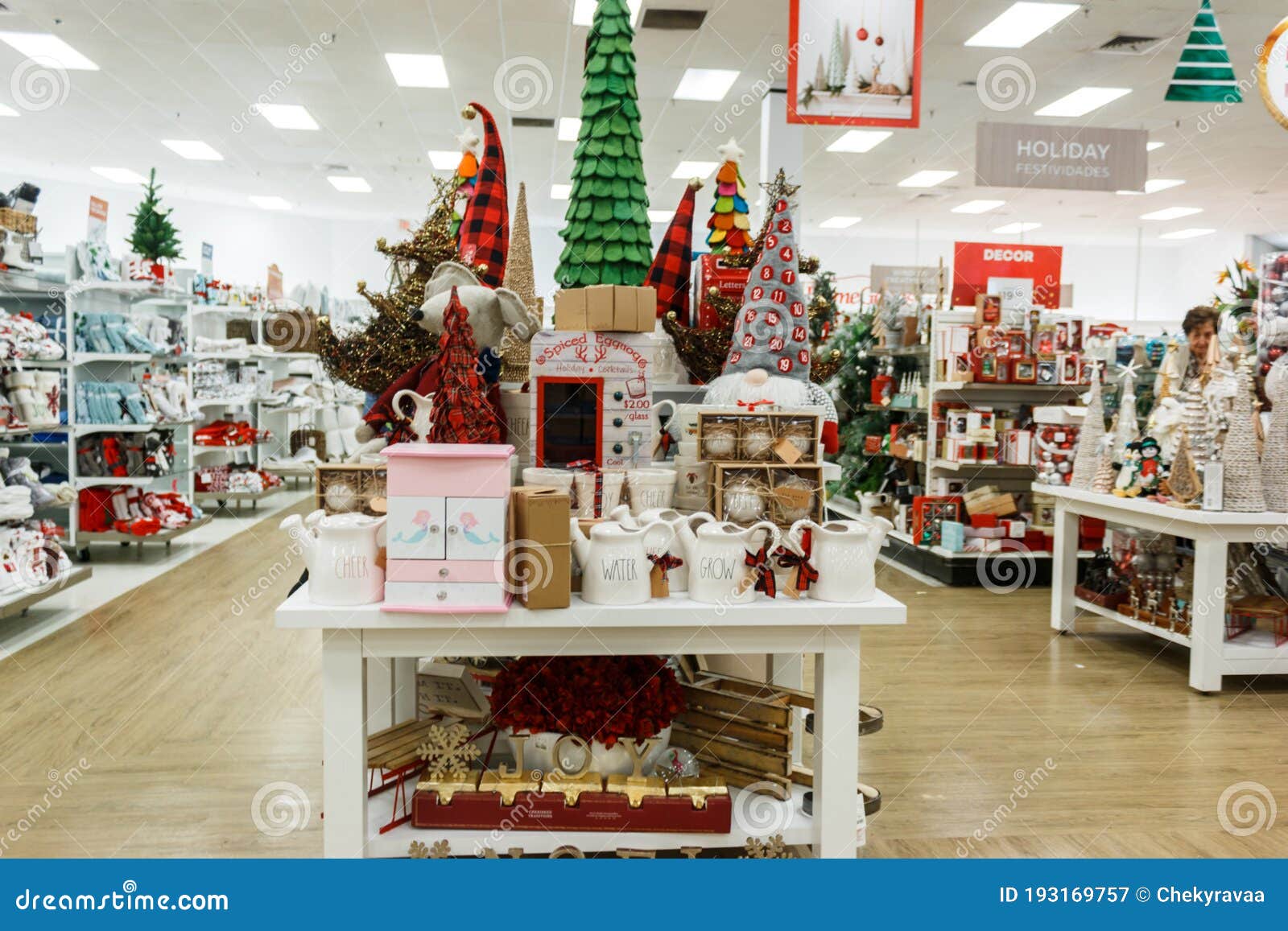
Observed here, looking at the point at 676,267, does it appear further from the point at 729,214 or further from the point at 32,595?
the point at 32,595

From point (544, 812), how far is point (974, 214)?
1503 cm

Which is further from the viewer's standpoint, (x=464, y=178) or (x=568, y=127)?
(x=568, y=127)

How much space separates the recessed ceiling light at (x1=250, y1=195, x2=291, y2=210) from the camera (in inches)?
587

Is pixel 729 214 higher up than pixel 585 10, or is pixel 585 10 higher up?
pixel 585 10

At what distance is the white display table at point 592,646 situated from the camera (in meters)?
1.85

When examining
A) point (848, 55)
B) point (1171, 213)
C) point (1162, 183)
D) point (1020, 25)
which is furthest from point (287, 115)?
Answer: point (1171, 213)

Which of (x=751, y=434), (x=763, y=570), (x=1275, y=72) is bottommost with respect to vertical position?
(x=763, y=570)

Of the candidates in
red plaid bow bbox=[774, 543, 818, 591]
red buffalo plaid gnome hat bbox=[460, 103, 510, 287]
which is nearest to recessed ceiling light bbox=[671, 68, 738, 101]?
red buffalo plaid gnome hat bbox=[460, 103, 510, 287]

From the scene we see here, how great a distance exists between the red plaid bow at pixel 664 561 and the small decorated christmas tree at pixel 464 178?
1.15 meters

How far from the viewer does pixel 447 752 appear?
2193 millimetres

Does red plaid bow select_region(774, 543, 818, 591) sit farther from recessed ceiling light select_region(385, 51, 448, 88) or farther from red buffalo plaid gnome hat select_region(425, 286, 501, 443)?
recessed ceiling light select_region(385, 51, 448, 88)

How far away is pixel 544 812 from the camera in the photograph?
2.07 meters

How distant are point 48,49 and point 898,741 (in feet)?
28.7
